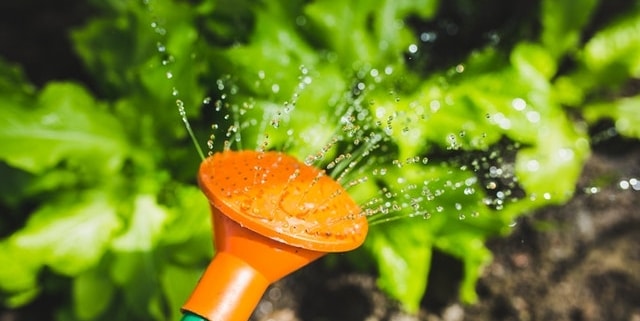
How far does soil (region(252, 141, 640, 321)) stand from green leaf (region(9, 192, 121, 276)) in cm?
41

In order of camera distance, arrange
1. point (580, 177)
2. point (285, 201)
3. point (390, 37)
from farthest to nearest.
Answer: point (580, 177) → point (390, 37) → point (285, 201)

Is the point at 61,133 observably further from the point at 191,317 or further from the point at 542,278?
the point at 542,278

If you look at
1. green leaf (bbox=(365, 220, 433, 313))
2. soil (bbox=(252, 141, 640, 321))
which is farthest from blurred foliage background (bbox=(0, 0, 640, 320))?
soil (bbox=(252, 141, 640, 321))

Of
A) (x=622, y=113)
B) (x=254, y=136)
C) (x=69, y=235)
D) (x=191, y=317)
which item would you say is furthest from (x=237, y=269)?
(x=622, y=113)

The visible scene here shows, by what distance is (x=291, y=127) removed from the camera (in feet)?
4.34

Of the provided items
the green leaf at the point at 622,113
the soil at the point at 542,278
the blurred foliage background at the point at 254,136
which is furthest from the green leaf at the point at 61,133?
the green leaf at the point at 622,113

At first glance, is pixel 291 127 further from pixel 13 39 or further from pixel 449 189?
pixel 13 39

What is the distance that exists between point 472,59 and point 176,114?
0.56 meters

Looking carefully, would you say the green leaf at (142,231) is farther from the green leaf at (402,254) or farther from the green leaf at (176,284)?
the green leaf at (402,254)

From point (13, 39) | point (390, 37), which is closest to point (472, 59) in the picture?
point (390, 37)

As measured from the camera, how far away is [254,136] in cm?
132

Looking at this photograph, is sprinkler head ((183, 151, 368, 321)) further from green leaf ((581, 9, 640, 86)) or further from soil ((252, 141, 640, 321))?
green leaf ((581, 9, 640, 86))

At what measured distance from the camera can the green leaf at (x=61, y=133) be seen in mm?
1326

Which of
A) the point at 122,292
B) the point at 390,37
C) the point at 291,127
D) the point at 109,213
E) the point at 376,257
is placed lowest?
the point at 122,292
